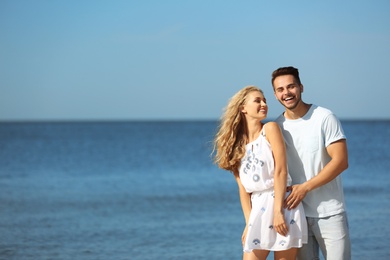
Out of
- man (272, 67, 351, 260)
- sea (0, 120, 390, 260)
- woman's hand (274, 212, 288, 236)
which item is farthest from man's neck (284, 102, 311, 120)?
sea (0, 120, 390, 260)

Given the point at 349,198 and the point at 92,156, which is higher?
the point at 92,156

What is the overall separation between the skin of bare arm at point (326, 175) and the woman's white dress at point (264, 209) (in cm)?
7

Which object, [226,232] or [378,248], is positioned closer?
[378,248]

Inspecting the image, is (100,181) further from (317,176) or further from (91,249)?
(317,176)

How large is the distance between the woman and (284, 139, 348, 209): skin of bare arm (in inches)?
2.2

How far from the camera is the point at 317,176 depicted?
12.9 feet

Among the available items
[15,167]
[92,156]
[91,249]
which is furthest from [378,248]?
[92,156]

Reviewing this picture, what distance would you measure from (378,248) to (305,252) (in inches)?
161

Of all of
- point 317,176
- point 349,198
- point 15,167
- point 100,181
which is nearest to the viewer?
point 317,176

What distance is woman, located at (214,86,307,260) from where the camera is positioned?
12.8 ft

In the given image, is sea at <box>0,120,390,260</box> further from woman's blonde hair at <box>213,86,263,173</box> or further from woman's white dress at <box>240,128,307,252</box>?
woman's white dress at <box>240,128,307,252</box>

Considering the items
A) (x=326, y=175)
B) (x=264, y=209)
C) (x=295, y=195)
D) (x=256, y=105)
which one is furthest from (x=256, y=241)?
(x=256, y=105)

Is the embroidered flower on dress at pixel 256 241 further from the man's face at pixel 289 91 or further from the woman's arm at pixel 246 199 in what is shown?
the man's face at pixel 289 91

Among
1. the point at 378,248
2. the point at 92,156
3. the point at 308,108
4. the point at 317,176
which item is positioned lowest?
the point at 378,248
